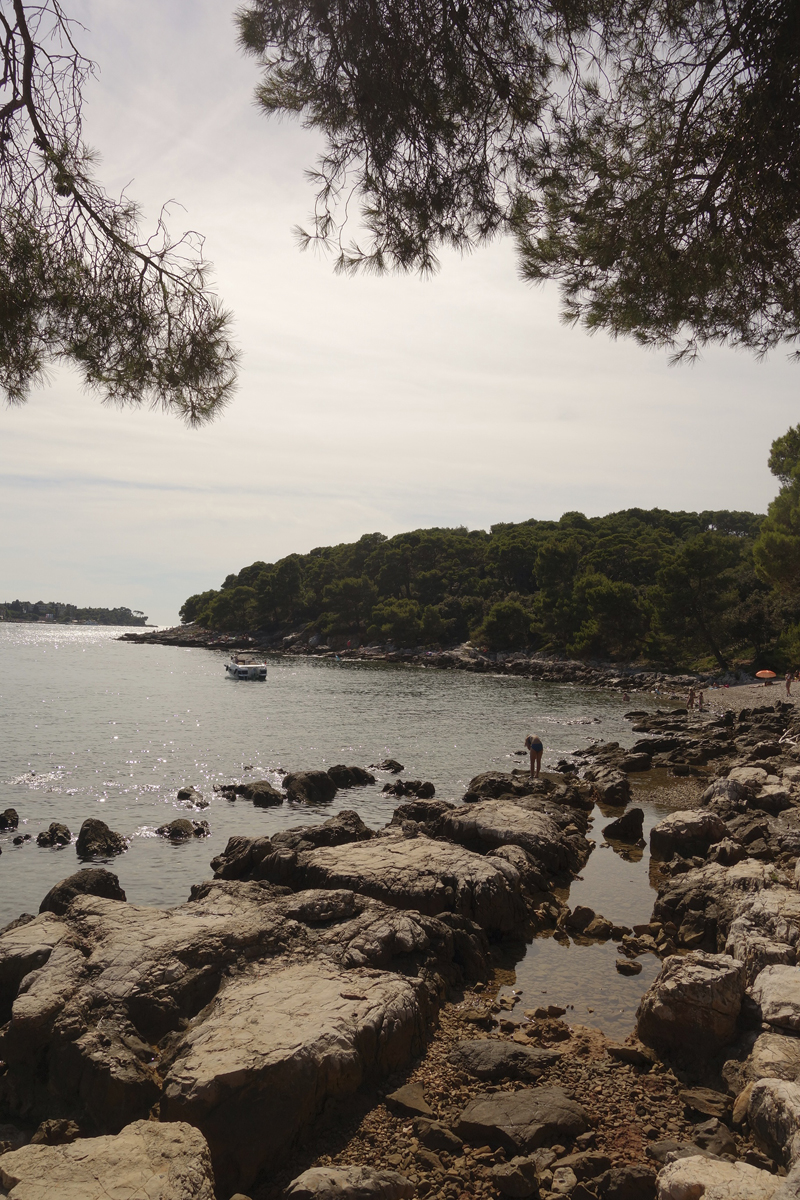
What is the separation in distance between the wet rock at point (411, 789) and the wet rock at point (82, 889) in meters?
11.0

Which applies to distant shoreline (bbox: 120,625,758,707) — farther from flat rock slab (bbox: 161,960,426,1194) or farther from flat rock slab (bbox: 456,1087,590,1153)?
flat rock slab (bbox: 456,1087,590,1153)

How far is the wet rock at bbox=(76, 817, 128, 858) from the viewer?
14.8 m

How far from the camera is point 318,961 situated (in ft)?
24.5

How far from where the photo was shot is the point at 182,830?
1647cm

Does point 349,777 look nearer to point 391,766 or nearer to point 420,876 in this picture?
point 391,766

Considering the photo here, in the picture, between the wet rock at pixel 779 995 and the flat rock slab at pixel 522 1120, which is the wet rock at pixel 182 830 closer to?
the flat rock slab at pixel 522 1120

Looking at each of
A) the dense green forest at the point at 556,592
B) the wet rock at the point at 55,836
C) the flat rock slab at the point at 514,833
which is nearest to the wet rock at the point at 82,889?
the wet rock at the point at 55,836

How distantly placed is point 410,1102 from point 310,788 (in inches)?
606

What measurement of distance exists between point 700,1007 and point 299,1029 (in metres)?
3.42

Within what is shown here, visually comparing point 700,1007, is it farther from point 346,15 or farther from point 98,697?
point 98,697

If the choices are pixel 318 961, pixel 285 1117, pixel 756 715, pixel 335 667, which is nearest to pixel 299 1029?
pixel 285 1117

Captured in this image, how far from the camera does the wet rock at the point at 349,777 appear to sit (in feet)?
74.5

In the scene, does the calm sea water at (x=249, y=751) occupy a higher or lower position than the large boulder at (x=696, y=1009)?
lower

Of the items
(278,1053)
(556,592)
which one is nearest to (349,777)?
(278,1053)
